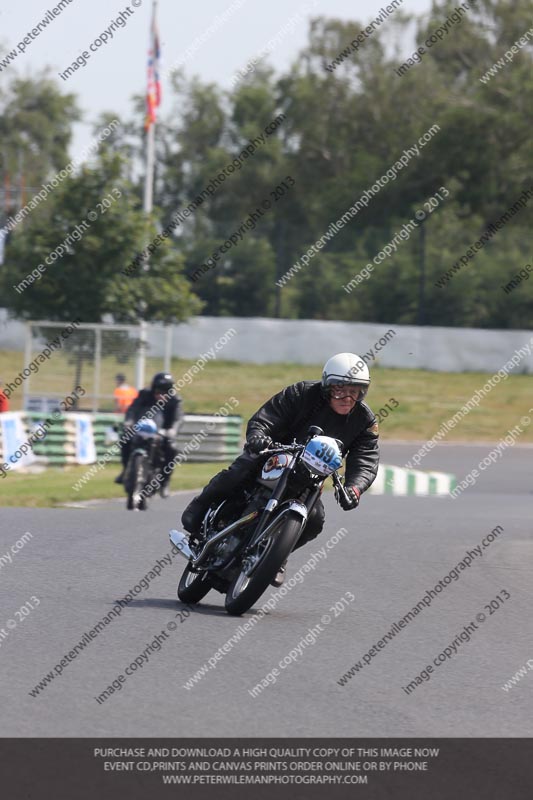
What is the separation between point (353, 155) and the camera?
5909 cm

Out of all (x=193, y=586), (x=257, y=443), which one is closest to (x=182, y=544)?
(x=193, y=586)

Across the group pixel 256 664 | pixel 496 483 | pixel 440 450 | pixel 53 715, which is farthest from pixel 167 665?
pixel 440 450

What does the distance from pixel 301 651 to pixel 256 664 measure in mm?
447

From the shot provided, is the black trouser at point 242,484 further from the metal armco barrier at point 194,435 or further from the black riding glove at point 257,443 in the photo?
the metal armco barrier at point 194,435

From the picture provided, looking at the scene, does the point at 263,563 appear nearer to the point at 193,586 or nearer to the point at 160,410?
the point at 193,586

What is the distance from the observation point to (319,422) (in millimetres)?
8367

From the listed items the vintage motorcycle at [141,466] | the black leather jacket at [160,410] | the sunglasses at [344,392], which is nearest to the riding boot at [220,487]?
the sunglasses at [344,392]

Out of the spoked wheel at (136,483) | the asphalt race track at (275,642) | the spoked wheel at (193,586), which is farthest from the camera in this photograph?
the spoked wheel at (136,483)

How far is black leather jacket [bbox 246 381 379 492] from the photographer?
833cm

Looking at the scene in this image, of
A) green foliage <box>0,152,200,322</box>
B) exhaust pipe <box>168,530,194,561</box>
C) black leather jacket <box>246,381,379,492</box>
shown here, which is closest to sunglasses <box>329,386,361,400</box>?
black leather jacket <box>246,381,379,492</box>

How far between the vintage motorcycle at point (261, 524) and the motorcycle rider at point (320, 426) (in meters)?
0.10

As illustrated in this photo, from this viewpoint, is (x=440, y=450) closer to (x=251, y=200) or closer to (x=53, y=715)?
(x=53, y=715)

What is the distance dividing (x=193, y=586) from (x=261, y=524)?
0.79 meters

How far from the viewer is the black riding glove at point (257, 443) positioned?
316 inches
